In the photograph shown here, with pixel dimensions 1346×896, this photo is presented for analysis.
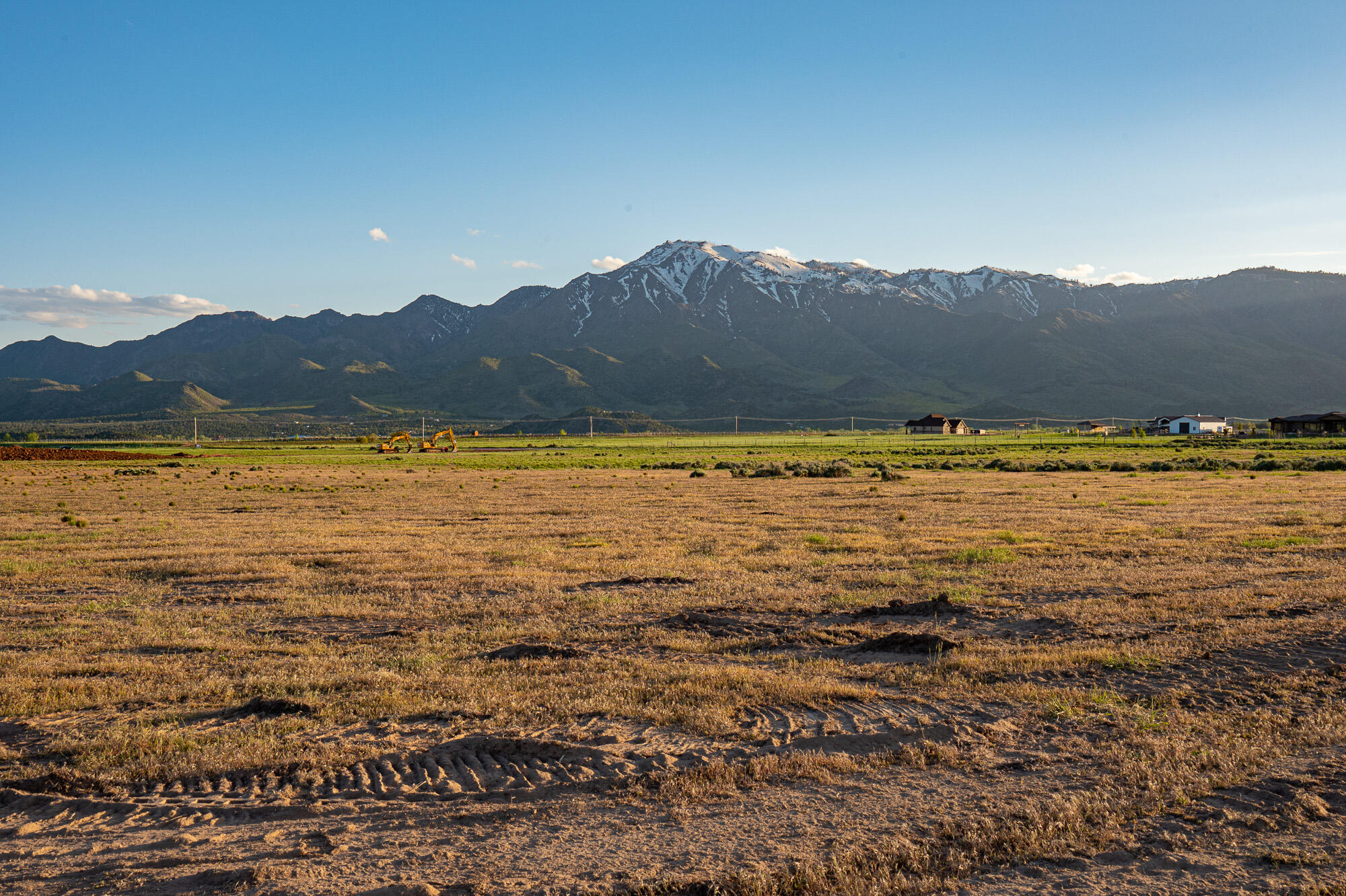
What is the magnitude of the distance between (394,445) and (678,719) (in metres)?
114

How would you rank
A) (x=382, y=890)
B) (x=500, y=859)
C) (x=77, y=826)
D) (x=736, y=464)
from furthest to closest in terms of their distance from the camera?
(x=736, y=464) < (x=77, y=826) < (x=500, y=859) < (x=382, y=890)

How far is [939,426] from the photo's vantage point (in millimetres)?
170875

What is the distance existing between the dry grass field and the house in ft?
408

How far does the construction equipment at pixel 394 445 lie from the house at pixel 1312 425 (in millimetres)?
123405

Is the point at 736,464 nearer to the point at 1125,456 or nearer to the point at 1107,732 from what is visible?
the point at 1125,456

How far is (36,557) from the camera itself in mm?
18266

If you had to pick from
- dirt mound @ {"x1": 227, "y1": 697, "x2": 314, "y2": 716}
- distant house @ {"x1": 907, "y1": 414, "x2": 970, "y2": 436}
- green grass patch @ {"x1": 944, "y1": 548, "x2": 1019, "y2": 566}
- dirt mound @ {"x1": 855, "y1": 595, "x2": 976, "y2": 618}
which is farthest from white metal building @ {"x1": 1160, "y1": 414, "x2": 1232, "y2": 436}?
dirt mound @ {"x1": 227, "y1": 697, "x2": 314, "y2": 716}

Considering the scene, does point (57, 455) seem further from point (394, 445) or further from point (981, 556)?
point (981, 556)

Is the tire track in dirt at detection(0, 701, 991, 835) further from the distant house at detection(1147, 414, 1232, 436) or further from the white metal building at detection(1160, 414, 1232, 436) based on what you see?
the white metal building at detection(1160, 414, 1232, 436)

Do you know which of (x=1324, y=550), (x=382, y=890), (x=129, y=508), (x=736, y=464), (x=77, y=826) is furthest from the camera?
(x=736, y=464)

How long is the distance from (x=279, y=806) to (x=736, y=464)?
56876 millimetres

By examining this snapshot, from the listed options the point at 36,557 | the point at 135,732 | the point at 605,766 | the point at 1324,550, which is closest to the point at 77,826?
the point at 135,732

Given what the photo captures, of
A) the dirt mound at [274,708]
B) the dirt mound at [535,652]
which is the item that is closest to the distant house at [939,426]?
the dirt mound at [535,652]

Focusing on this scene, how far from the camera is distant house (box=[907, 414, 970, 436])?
169125 mm
